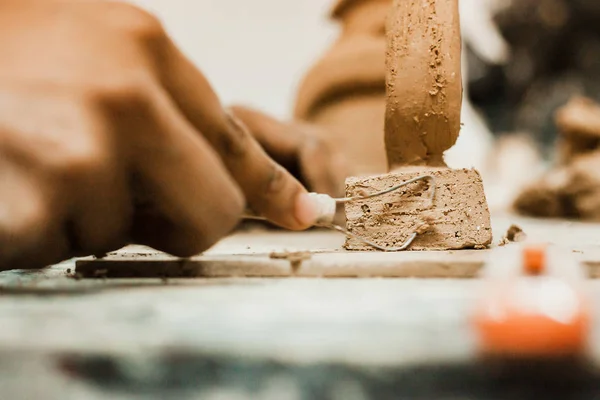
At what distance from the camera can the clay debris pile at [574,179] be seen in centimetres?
314

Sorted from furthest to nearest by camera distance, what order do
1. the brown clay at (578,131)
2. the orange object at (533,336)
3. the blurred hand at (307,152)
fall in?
the brown clay at (578,131) → the blurred hand at (307,152) → the orange object at (533,336)

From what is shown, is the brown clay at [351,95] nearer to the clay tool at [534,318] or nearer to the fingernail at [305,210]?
the fingernail at [305,210]

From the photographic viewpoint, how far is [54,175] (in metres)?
0.67

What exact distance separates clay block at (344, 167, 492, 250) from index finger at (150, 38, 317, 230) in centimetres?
22

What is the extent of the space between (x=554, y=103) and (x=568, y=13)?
948 millimetres

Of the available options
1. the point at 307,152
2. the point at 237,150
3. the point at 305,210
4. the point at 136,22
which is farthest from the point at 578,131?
the point at 136,22

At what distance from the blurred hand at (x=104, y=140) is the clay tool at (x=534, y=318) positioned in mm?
380

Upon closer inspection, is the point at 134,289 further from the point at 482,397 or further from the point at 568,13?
the point at 568,13

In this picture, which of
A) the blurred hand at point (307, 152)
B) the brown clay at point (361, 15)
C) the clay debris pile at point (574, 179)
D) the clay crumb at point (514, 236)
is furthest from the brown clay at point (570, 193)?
the clay crumb at point (514, 236)

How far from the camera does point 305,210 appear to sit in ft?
3.03

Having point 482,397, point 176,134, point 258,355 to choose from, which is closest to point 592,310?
point 482,397

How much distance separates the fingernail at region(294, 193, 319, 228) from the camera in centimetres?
91

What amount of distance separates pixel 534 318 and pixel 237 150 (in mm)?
467

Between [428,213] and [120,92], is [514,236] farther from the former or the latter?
[120,92]
